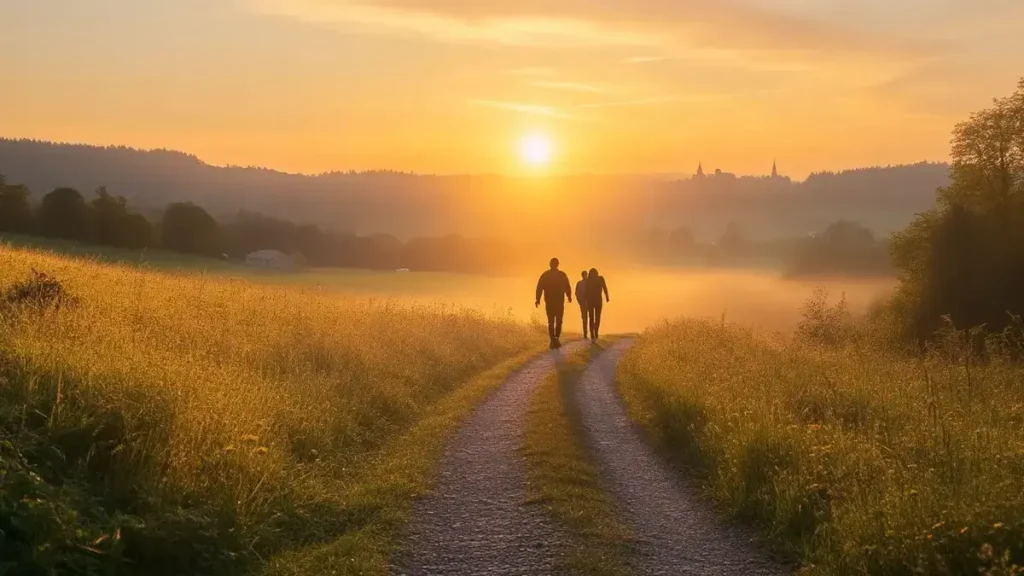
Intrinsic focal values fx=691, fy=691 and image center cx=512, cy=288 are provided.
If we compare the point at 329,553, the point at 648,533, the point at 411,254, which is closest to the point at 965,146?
the point at 648,533

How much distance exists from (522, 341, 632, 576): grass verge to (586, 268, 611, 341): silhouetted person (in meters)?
11.8

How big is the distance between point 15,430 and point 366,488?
3.42 m

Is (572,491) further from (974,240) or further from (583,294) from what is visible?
(974,240)

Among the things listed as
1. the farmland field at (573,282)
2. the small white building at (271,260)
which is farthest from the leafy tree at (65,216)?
the small white building at (271,260)

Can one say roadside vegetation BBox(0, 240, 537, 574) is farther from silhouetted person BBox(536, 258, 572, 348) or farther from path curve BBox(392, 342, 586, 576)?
silhouetted person BBox(536, 258, 572, 348)

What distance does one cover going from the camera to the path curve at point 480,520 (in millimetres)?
6020

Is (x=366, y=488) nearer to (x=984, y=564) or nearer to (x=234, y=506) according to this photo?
(x=234, y=506)

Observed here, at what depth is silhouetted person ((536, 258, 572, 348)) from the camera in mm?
21422

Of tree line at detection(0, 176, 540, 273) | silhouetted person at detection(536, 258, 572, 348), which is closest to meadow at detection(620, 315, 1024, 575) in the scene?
silhouetted person at detection(536, 258, 572, 348)

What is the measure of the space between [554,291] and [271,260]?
53.0 meters

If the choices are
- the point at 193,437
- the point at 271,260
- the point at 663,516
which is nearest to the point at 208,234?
the point at 271,260

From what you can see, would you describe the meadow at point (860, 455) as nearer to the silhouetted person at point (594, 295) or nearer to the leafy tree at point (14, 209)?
the silhouetted person at point (594, 295)

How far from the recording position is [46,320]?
973cm

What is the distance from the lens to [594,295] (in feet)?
81.4
